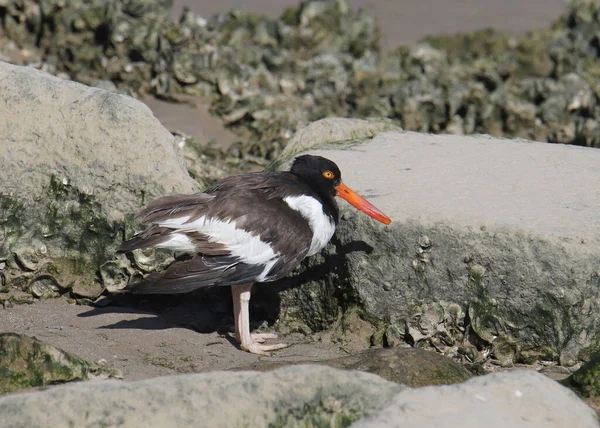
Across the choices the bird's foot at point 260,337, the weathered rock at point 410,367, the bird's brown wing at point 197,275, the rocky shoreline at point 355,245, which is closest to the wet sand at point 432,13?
the rocky shoreline at point 355,245

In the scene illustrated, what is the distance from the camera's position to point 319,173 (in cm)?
579

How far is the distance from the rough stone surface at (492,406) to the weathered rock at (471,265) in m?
1.49

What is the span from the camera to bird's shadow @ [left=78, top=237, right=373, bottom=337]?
582cm

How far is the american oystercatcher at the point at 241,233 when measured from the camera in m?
5.33

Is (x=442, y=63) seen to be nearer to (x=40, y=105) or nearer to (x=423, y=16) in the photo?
(x=423, y=16)

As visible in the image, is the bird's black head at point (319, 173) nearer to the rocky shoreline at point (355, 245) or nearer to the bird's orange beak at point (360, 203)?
the bird's orange beak at point (360, 203)

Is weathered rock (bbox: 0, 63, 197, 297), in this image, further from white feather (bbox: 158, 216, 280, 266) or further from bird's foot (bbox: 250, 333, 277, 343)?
bird's foot (bbox: 250, 333, 277, 343)

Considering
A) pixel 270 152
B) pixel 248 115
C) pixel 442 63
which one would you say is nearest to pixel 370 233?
pixel 270 152

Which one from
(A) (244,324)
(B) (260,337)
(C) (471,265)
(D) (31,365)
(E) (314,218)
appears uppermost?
(E) (314,218)

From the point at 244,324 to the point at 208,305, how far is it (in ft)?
2.14

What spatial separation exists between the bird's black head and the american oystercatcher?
0.13ft

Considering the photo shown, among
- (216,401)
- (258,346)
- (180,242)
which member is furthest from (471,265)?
(216,401)

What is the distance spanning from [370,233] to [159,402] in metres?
2.26

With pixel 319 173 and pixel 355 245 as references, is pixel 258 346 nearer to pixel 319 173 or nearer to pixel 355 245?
pixel 355 245
